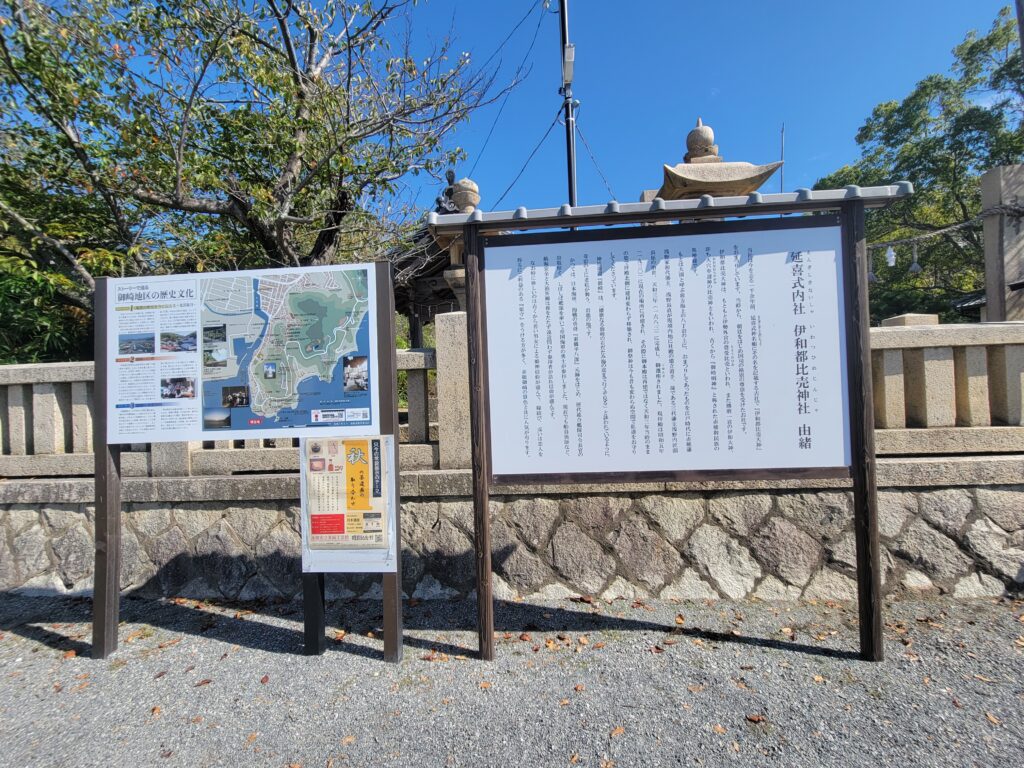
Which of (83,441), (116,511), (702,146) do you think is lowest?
(116,511)

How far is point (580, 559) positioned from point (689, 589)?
77 centimetres

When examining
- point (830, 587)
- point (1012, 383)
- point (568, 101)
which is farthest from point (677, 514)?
point (568, 101)

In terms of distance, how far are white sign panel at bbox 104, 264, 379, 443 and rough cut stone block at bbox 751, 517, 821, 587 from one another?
8.90 feet

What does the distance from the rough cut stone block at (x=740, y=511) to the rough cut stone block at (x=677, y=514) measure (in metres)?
0.10

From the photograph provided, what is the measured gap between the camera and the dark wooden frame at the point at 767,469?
8.89 ft

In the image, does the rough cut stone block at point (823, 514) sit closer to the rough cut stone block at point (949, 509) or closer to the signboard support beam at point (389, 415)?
the rough cut stone block at point (949, 509)

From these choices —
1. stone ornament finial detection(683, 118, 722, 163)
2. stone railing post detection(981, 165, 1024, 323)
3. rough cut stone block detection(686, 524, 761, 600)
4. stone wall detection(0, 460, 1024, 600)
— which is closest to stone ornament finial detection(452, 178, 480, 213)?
stone ornament finial detection(683, 118, 722, 163)

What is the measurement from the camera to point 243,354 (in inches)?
119

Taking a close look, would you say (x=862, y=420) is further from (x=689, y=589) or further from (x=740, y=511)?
(x=689, y=589)

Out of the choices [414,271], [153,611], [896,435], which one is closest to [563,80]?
[414,271]

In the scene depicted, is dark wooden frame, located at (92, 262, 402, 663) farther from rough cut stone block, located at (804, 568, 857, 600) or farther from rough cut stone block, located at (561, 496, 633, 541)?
rough cut stone block, located at (804, 568, 857, 600)

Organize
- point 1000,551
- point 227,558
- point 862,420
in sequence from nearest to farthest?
1. point 862,420
2. point 1000,551
3. point 227,558

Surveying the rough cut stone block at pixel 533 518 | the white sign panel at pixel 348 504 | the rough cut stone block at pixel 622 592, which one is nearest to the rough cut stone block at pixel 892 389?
the rough cut stone block at pixel 622 592

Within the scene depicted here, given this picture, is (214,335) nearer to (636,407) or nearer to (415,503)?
(415,503)
